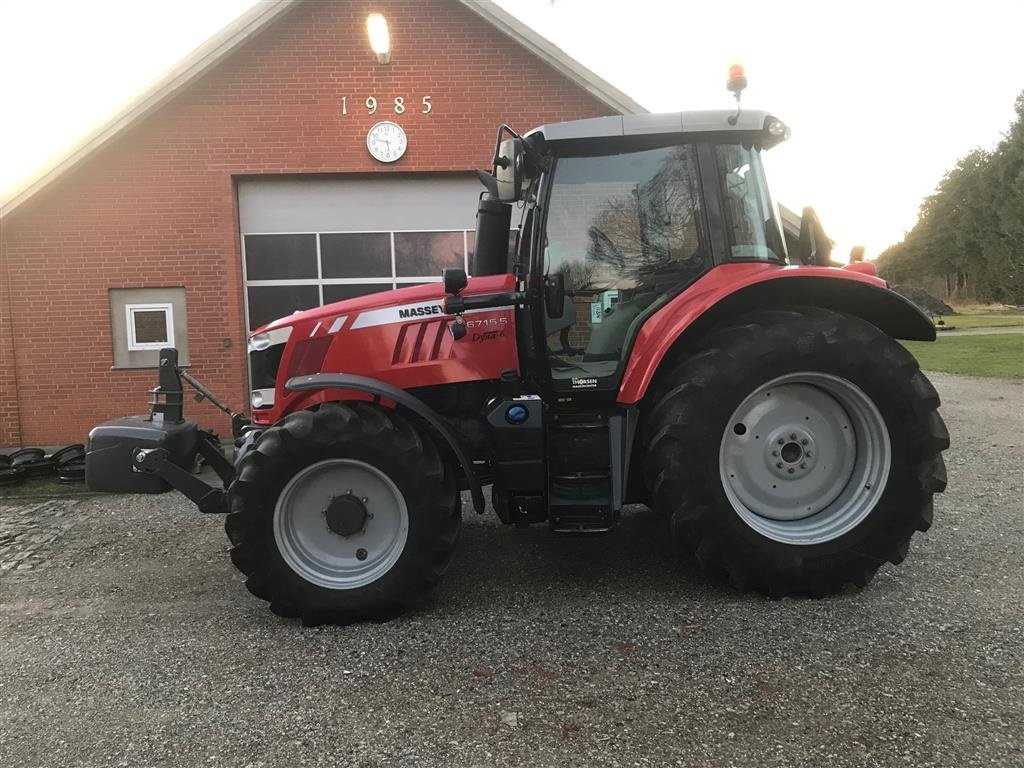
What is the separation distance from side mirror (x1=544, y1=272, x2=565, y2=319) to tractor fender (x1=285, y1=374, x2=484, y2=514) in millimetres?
764

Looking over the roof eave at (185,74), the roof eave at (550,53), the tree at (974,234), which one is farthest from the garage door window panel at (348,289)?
the tree at (974,234)

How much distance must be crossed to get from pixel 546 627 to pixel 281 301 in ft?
21.1

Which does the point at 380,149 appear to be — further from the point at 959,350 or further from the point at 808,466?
the point at 959,350

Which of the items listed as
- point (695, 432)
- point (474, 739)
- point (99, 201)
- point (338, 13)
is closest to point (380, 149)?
point (338, 13)

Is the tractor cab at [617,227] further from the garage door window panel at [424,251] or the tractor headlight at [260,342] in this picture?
the garage door window panel at [424,251]

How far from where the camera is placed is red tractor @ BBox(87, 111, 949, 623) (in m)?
3.13

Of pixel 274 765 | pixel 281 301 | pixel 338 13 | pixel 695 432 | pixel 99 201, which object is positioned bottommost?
pixel 274 765

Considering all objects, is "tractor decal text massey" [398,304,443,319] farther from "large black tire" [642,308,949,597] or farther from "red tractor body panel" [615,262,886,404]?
"large black tire" [642,308,949,597]

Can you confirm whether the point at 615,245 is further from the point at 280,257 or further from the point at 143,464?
the point at 280,257

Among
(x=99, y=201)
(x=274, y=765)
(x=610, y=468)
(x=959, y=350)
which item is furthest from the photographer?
(x=959, y=350)

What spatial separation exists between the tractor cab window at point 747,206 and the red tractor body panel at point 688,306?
0.36 feet

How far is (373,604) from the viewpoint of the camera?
3143mm

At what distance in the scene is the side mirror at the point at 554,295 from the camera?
3316mm

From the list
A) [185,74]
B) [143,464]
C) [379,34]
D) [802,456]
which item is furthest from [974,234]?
[143,464]
